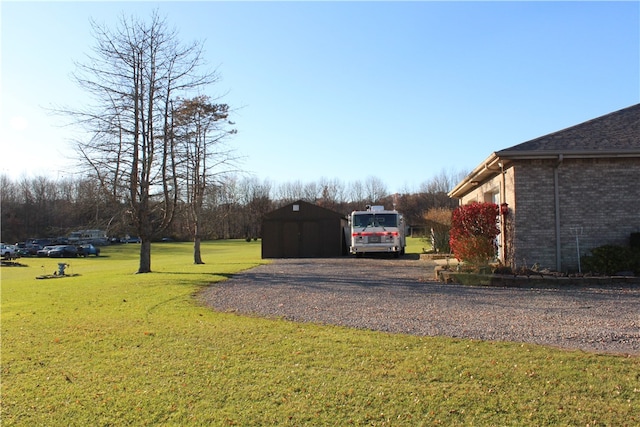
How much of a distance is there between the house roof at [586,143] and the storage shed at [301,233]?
16.7m

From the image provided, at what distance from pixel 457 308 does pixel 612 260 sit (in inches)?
239

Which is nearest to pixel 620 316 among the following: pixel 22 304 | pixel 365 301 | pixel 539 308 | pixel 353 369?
pixel 539 308

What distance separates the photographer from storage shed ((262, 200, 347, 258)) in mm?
31578

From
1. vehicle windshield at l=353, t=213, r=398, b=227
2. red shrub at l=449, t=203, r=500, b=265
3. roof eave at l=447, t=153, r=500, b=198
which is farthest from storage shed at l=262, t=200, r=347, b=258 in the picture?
red shrub at l=449, t=203, r=500, b=265

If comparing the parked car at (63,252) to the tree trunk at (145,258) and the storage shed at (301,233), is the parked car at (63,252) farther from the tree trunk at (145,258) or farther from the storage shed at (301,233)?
the tree trunk at (145,258)

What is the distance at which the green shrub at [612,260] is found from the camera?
1255cm

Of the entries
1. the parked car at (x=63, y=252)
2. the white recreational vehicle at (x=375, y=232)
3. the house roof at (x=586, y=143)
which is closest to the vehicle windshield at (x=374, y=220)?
the white recreational vehicle at (x=375, y=232)

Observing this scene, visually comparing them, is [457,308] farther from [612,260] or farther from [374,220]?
[374,220]

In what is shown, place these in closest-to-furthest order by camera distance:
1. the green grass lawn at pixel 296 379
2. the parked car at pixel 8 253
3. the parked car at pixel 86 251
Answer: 1. the green grass lawn at pixel 296 379
2. the parked car at pixel 8 253
3. the parked car at pixel 86 251

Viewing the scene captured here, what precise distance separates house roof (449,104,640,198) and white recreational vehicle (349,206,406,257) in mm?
9937

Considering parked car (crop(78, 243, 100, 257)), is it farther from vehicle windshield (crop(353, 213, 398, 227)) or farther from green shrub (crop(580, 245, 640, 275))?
green shrub (crop(580, 245, 640, 275))

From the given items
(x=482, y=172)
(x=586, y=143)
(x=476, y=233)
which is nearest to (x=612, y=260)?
(x=586, y=143)

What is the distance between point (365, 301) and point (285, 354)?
14.7ft

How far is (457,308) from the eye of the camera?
9117 mm
